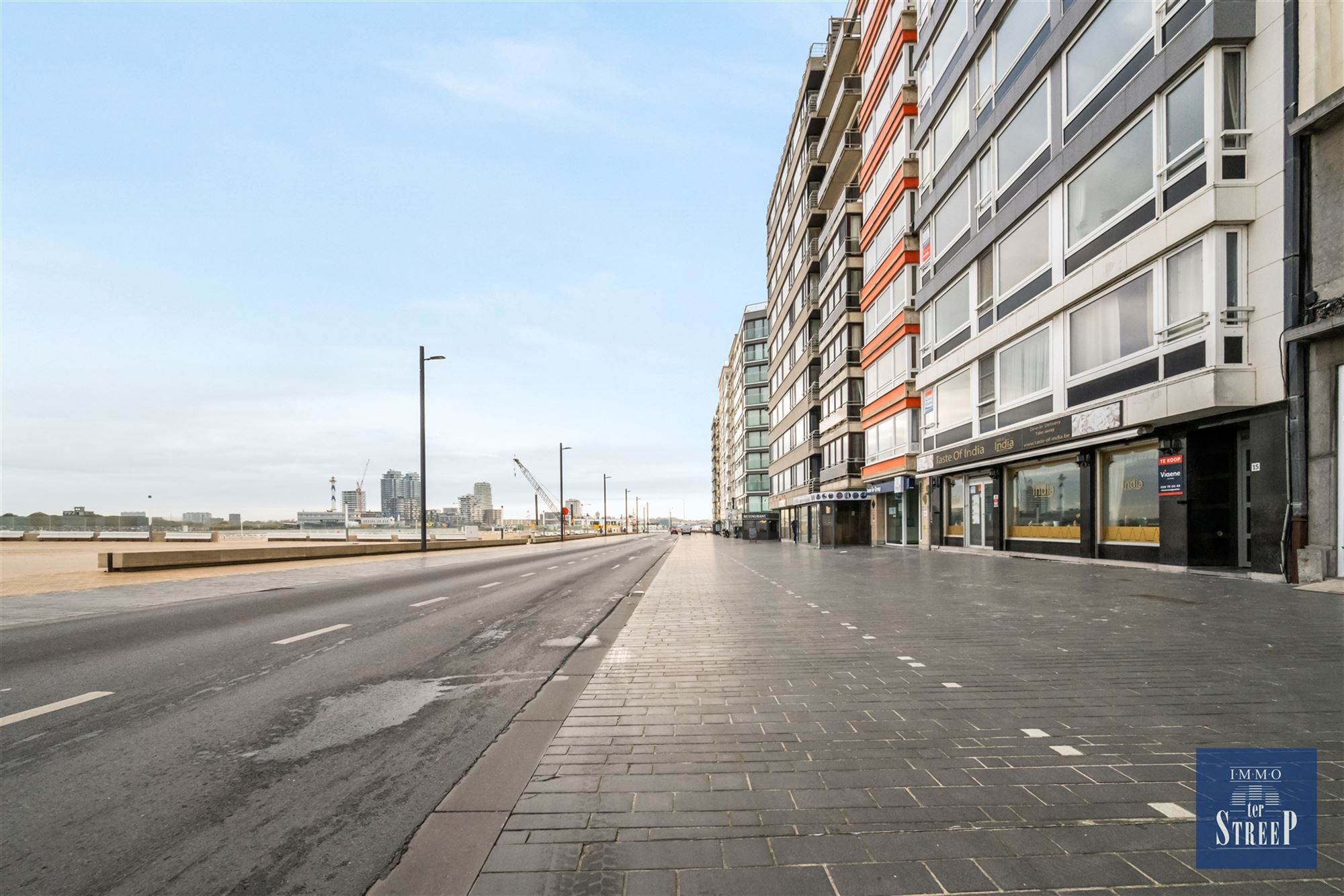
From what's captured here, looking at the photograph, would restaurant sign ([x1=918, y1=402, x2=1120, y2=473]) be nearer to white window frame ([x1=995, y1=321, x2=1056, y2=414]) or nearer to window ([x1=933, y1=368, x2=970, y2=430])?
white window frame ([x1=995, y1=321, x2=1056, y2=414])

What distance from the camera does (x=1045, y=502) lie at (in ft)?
71.7

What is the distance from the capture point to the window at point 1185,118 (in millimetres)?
14477

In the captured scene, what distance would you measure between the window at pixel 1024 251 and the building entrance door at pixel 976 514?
7.24m

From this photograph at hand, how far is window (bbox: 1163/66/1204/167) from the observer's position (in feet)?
47.5

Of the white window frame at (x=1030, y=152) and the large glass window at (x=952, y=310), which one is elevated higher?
the white window frame at (x=1030, y=152)

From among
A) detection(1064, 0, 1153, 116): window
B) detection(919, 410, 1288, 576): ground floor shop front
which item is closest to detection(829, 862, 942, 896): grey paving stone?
detection(919, 410, 1288, 576): ground floor shop front

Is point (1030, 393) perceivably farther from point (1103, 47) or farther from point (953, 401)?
point (1103, 47)

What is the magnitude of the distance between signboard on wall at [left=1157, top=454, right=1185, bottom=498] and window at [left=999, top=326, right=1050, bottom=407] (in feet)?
16.4

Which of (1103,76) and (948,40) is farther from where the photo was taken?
(948,40)

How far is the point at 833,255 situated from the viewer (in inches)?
1727

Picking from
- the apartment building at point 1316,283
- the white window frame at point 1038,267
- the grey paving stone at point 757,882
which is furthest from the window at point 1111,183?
the grey paving stone at point 757,882

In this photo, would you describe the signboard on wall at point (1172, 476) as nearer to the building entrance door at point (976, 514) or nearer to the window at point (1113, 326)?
the window at point (1113, 326)

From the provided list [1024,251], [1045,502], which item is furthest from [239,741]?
[1024,251]

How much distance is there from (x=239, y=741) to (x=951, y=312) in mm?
28012
